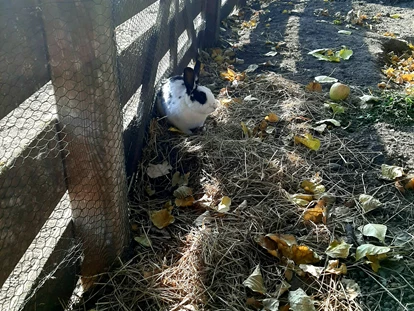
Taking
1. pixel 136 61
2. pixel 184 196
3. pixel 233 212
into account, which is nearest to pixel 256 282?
pixel 233 212

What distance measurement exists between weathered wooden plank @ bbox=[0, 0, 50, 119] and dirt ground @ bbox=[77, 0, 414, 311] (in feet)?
3.03

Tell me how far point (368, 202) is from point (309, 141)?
63 cm

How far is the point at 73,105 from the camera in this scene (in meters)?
1.38

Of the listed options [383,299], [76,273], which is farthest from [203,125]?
[383,299]

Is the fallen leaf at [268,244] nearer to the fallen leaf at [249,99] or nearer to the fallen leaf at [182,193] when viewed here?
the fallen leaf at [182,193]

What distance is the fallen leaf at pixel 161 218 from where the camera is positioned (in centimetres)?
206

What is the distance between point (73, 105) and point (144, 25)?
1456 mm

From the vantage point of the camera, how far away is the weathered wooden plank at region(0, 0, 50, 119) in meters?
1.10

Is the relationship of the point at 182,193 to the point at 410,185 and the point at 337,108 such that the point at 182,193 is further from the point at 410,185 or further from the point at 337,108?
the point at 337,108

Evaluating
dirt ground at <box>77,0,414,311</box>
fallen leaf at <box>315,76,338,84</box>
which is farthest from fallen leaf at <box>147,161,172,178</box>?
fallen leaf at <box>315,76,338,84</box>

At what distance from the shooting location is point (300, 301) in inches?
63.3

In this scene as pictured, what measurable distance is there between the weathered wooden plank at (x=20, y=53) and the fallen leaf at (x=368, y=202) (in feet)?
5.35

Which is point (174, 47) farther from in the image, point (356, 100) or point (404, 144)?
point (404, 144)

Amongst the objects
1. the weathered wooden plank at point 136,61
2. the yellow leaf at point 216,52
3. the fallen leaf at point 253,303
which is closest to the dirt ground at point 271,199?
the fallen leaf at point 253,303
